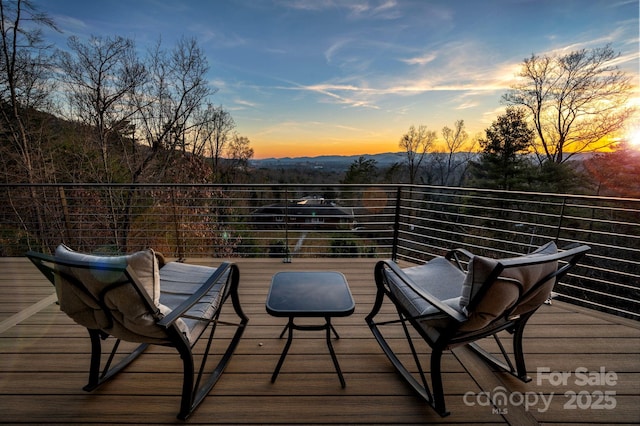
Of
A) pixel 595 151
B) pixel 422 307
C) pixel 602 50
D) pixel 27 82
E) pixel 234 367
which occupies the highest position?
pixel 602 50

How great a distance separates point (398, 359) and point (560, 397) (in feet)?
2.79

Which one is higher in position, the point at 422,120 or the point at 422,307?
the point at 422,120

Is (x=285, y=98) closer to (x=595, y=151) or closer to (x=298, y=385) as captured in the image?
(x=298, y=385)

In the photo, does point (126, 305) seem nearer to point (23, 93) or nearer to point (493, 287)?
point (493, 287)

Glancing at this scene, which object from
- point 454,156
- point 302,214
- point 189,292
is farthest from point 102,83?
point 454,156

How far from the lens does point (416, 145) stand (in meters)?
14.1

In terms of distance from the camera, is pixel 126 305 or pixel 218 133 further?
pixel 218 133

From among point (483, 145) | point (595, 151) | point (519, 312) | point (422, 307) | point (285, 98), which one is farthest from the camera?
point (483, 145)

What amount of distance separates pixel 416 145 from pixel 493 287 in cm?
1415

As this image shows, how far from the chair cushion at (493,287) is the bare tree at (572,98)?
11.2m

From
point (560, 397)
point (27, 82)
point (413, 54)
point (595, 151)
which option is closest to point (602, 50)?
point (595, 151)

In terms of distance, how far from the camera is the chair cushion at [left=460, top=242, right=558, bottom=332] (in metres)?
1.16

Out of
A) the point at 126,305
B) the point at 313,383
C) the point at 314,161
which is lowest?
the point at 313,383

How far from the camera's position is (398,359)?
174 cm
